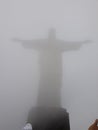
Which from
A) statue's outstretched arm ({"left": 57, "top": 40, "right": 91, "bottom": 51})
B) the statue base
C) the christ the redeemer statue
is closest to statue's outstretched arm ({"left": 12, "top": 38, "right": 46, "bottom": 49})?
the christ the redeemer statue

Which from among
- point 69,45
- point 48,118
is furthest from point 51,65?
point 48,118

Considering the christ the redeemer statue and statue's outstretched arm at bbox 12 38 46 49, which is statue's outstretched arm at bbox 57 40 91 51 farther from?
statue's outstretched arm at bbox 12 38 46 49

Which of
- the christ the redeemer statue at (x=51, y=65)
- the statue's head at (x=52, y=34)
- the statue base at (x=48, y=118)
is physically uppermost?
the statue's head at (x=52, y=34)

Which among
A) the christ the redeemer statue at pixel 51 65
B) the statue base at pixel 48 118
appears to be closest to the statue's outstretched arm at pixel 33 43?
the christ the redeemer statue at pixel 51 65

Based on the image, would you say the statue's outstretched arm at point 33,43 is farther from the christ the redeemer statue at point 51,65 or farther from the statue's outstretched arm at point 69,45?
the statue's outstretched arm at point 69,45

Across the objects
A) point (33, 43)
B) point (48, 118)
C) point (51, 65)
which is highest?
point (33, 43)

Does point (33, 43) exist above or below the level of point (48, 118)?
above

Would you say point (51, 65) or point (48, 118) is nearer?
point (48, 118)

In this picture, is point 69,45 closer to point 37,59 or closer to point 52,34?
point 52,34
